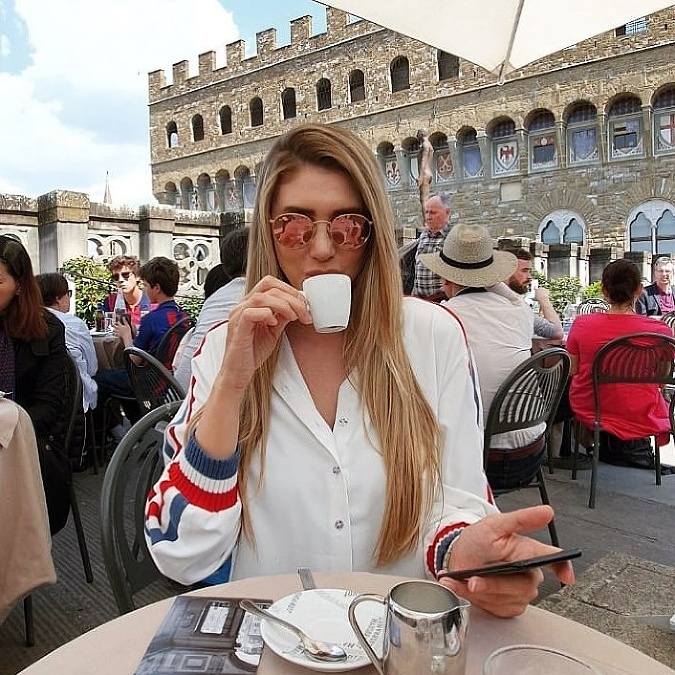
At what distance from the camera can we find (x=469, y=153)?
845 inches

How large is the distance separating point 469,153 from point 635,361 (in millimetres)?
19634

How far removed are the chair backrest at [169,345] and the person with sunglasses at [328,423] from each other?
97.4 inches

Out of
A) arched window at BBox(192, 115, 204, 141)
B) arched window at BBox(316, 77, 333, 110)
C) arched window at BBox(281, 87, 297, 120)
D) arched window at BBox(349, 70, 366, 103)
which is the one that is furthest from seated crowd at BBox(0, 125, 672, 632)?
arched window at BBox(192, 115, 204, 141)

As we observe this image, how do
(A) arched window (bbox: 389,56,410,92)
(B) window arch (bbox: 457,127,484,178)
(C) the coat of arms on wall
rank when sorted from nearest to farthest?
(C) the coat of arms on wall → (B) window arch (bbox: 457,127,484,178) → (A) arched window (bbox: 389,56,410,92)

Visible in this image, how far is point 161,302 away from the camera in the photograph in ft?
13.7

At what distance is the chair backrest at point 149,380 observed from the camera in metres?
2.56

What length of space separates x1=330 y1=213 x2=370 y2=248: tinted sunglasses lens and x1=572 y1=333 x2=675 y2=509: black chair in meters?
2.26

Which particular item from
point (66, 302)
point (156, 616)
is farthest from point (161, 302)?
point (156, 616)

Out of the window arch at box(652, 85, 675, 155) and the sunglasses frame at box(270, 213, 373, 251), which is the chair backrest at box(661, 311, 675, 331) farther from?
the window arch at box(652, 85, 675, 155)

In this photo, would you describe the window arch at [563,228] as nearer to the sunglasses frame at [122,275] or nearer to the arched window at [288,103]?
the arched window at [288,103]

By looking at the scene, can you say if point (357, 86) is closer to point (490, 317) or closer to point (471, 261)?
point (471, 261)

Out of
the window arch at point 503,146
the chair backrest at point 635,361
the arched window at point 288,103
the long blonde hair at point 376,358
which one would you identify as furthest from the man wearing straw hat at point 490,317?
the arched window at point 288,103

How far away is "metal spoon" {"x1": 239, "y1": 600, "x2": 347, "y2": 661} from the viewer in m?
0.69

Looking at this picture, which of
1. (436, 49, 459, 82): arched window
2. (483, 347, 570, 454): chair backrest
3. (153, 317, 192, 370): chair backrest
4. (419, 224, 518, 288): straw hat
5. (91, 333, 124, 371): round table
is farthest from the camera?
(436, 49, 459, 82): arched window
